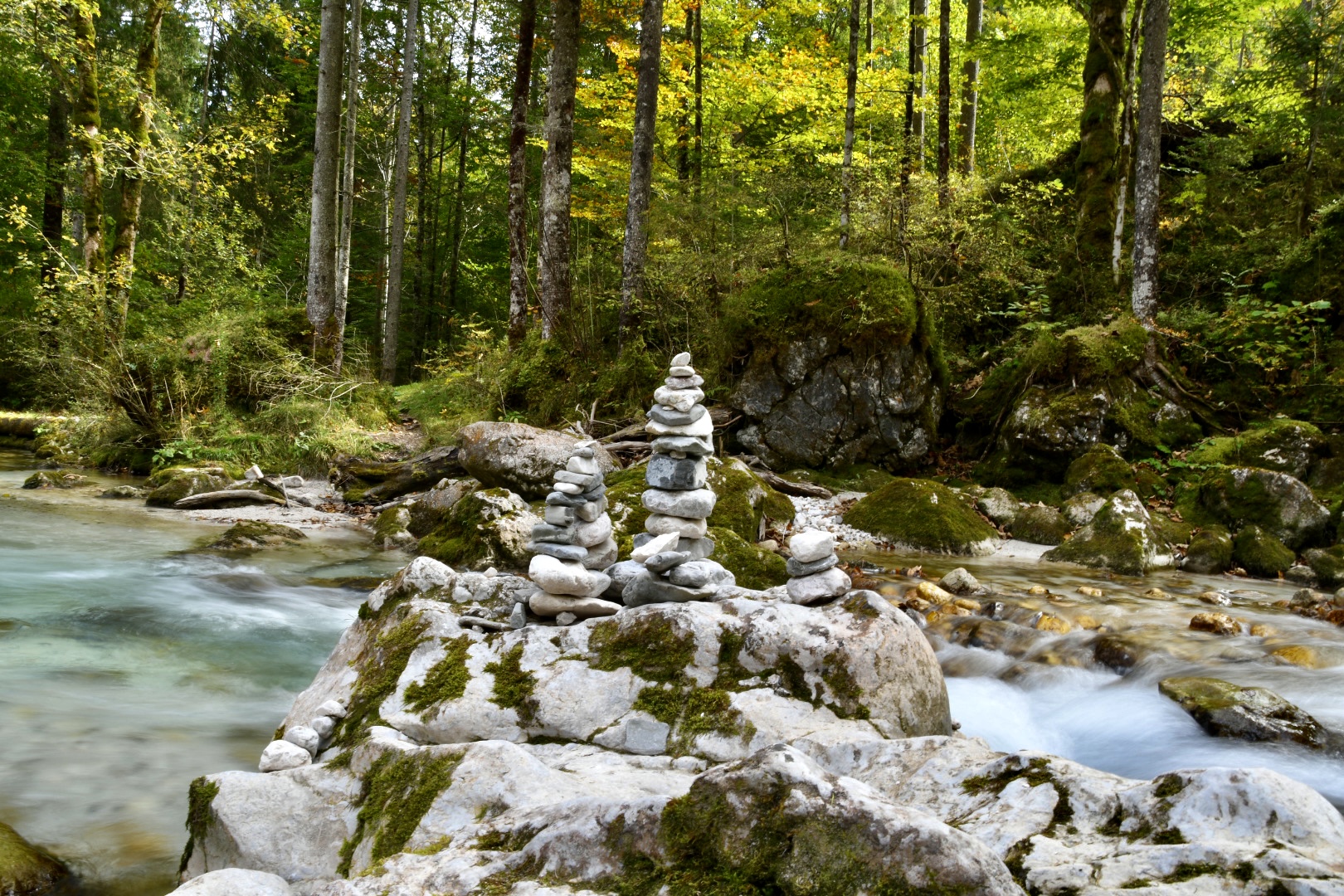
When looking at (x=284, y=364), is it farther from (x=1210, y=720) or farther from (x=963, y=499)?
(x=1210, y=720)

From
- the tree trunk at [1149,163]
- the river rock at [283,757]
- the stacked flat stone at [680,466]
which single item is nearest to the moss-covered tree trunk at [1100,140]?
the tree trunk at [1149,163]

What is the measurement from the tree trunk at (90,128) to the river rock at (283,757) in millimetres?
15598

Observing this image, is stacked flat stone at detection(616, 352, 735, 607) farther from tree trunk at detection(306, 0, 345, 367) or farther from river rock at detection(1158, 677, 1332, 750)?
tree trunk at detection(306, 0, 345, 367)

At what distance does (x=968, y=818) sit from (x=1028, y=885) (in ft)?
1.61

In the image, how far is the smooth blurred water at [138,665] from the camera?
467cm

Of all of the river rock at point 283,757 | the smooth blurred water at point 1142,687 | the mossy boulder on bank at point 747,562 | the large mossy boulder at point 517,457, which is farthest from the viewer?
the large mossy boulder at point 517,457

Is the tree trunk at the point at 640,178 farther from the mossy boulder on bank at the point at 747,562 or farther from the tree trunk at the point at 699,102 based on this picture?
the mossy boulder on bank at the point at 747,562

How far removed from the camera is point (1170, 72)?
23938 mm

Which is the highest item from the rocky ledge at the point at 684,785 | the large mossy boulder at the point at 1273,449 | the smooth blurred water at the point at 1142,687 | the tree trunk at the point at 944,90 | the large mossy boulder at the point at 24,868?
the tree trunk at the point at 944,90

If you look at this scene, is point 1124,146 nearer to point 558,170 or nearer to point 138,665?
point 558,170

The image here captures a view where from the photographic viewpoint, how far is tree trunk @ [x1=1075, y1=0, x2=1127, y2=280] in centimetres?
1549

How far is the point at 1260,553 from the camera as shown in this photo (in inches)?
373

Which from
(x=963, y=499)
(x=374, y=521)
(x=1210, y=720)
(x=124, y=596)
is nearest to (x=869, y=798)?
(x=1210, y=720)

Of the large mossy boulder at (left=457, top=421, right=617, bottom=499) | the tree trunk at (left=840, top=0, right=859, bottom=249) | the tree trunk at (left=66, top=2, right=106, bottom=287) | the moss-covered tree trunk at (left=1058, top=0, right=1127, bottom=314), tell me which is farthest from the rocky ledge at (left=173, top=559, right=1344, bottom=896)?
the tree trunk at (left=66, top=2, right=106, bottom=287)
